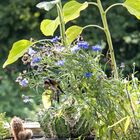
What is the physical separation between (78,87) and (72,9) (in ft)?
0.77

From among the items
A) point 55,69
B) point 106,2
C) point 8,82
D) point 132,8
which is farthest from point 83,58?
point 106,2

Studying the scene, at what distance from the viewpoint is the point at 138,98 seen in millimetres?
1453

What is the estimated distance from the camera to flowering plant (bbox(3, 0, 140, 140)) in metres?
1.40

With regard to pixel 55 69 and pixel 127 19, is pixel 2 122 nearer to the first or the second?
pixel 55 69

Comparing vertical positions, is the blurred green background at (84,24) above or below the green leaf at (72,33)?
below

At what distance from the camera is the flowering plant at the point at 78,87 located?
4.58ft

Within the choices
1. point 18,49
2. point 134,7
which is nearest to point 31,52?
point 18,49

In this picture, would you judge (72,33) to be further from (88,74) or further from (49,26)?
(88,74)

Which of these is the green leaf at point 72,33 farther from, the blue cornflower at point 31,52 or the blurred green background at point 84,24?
the blurred green background at point 84,24

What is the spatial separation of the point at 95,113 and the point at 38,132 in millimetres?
Result: 422

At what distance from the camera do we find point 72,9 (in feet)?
5.02

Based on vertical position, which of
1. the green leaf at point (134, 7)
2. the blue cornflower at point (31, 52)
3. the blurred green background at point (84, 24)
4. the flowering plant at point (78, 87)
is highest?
the green leaf at point (134, 7)

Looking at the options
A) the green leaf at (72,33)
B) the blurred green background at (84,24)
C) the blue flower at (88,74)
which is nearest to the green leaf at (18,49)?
the green leaf at (72,33)

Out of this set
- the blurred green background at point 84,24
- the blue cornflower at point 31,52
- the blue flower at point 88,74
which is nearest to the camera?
the blue flower at point 88,74
